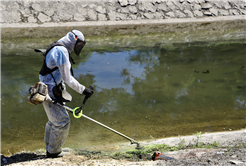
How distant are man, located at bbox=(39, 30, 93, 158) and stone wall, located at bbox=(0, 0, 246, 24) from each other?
638 centimetres

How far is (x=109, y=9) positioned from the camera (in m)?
9.78

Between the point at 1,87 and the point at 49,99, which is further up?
the point at 49,99

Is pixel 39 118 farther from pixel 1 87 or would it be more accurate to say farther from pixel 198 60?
pixel 198 60

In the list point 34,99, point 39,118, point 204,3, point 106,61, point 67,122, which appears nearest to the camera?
point 34,99

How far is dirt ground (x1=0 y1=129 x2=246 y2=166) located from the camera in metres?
3.26

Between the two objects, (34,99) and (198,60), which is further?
(198,60)

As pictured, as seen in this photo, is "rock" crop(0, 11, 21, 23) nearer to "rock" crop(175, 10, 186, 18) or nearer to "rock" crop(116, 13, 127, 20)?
"rock" crop(116, 13, 127, 20)

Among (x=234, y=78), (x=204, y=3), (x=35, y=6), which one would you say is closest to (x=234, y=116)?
(x=234, y=78)

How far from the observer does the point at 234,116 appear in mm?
5156

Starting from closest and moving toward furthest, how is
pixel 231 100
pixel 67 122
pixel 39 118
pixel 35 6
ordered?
pixel 67 122
pixel 39 118
pixel 231 100
pixel 35 6

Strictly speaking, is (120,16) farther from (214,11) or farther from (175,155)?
(175,155)

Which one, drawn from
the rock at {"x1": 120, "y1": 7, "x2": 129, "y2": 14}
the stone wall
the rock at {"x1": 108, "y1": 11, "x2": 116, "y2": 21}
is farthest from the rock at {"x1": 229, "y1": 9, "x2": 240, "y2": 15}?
the rock at {"x1": 108, "y1": 11, "x2": 116, "y2": 21}

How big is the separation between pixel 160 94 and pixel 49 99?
123 inches

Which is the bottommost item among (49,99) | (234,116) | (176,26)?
(234,116)
